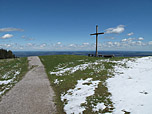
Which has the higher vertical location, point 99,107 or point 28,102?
point 99,107

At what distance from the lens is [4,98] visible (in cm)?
913

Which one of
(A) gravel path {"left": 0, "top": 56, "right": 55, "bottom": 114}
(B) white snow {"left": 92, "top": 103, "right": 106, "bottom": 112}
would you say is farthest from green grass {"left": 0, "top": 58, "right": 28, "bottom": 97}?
(B) white snow {"left": 92, "top": 103, "right": 106, "bottom": 112}

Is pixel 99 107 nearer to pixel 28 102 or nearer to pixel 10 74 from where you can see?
pixel 28 102

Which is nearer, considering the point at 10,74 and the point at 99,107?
the point at 99,107

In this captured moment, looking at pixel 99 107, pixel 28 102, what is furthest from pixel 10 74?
pixel 99 107

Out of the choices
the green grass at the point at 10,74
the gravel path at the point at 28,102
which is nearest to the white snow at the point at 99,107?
the gravel path at the point at 28,102

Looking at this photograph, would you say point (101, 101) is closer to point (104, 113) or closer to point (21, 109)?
point (104, 113)

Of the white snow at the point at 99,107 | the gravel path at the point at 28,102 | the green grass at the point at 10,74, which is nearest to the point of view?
the white snow at the point at 99,107

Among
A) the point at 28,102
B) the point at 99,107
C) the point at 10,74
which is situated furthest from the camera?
the point at 10,74

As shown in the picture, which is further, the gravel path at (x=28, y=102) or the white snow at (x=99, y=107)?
the gravel path at (x=28, y=102)

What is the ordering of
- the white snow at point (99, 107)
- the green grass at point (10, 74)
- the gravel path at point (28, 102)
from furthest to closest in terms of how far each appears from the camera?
1. the green grass at point (10, 74)
2. the gravel path at point (28, 102)
3. the white snow at point (99, 107)

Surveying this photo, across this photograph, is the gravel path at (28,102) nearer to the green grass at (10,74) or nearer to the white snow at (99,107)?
the green grass at (10,74)

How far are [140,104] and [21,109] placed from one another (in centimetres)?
792

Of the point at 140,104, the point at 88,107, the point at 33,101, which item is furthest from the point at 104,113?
the point at 33,101
